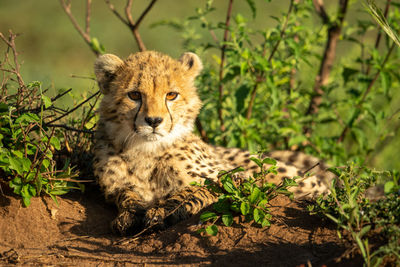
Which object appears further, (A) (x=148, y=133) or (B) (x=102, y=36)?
(B) (x=102, y=36)

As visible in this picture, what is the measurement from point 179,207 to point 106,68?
39.1 inches

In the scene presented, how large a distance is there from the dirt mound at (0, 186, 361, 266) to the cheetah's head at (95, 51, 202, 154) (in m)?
0.55

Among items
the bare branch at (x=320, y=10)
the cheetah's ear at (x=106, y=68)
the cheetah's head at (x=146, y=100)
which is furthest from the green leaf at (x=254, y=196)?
the bare branch at (x=320, y=10)

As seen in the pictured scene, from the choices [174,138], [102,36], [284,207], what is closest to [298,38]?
[174,138]

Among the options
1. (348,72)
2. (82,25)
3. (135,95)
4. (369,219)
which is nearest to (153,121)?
(135,95)

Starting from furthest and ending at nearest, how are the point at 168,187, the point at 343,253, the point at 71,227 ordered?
the point at 168,187 < the point at 71,227 < the point at 343,253

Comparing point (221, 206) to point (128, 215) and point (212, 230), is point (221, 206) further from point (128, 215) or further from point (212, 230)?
point (128, 215)

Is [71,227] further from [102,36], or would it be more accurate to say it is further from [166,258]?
[102,36]

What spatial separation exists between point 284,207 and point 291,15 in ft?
5.56

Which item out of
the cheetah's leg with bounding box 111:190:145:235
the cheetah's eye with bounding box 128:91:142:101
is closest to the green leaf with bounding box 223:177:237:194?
the cheetah's leg with bounding box 111:190:145:235

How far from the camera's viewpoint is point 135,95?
2.71m

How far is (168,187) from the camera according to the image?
2.74 meters

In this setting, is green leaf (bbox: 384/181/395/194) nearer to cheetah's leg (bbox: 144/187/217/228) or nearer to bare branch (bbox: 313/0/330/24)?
cheetah's leg (bbox: 144/187/217/228)

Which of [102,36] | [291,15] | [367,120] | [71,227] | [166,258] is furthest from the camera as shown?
[102,36]
